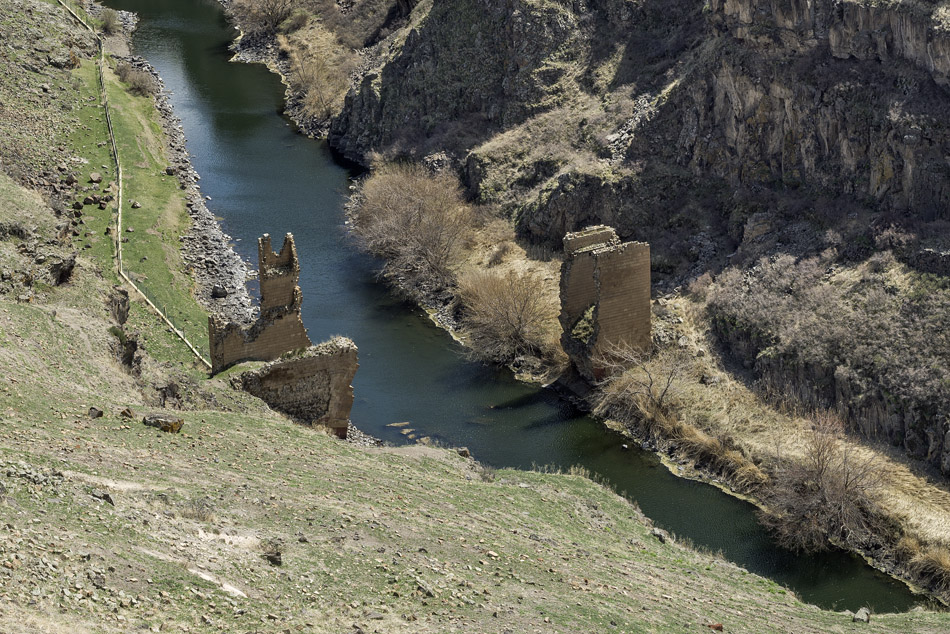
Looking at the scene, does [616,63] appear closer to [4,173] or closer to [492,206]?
[492,206]

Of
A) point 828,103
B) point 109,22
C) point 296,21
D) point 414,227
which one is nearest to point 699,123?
point 828,103

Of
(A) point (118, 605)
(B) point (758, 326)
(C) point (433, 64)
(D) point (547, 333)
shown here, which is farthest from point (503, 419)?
(C) point (433, 64)

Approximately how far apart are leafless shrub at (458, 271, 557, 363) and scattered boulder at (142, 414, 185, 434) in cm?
2505

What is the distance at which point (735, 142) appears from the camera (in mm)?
61156

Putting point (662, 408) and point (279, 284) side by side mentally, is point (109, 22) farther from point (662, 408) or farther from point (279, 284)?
point (662, 408)

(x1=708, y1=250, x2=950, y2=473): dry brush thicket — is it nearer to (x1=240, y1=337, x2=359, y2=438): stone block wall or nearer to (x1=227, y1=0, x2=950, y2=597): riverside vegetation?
(x1=227, y1=0, x2=950, y2=597): riverside vegetation

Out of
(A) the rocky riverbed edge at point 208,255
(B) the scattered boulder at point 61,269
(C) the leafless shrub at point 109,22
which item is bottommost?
(A) the rocky riverbed edge at point 208,255

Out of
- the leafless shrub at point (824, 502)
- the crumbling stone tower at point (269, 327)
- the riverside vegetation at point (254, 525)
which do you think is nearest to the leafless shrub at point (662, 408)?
the leafless shrub at point (824, 502)

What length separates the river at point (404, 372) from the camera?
1587 inches

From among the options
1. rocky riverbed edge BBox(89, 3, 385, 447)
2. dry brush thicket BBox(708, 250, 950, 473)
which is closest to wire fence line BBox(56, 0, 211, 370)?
rocky riverbed edge BBox(89, 3, 385, 447)

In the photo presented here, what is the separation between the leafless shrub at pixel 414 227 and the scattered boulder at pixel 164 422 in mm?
31710

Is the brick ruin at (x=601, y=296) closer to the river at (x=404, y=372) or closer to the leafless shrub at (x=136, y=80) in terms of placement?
the river at (x=404, y=372)

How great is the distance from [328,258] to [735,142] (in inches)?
862

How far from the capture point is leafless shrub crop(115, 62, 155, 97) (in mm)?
87375
